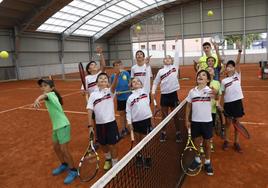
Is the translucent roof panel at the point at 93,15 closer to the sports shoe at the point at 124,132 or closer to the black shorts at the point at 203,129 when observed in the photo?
the sports shoe at the point at 124,132

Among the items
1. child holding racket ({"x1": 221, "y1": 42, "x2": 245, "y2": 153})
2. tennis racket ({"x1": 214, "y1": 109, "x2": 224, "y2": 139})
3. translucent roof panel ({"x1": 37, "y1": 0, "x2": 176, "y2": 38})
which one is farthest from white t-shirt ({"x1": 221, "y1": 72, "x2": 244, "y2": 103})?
translucent roof panel ({"x1": 37, "y1": 0, "x2": 176, "y2": 38})

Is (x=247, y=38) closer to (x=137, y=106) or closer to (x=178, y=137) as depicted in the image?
(x=178, y=137)

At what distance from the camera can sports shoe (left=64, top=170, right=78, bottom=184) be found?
400 centimetres

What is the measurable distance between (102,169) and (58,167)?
0.85 metres

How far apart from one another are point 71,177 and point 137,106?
1.59 metres

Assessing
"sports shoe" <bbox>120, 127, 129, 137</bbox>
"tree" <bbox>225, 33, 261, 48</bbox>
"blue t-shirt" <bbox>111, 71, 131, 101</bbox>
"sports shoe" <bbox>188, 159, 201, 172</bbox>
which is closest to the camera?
"sports shoe" <bbox>188, 159, 201, 172</bbox>

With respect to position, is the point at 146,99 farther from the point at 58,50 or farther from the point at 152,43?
the point at 152,43

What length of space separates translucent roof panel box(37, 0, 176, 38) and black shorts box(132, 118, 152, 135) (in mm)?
22494

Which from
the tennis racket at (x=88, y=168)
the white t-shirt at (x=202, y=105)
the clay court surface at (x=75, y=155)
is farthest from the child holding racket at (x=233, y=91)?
the tennis racket at (x=88, y=168)

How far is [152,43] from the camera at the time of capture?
3606 cm

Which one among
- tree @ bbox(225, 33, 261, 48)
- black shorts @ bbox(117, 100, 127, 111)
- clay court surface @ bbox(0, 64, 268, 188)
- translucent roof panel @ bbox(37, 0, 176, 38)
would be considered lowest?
clay court surface @ bbox(0, 64, 268, 188)

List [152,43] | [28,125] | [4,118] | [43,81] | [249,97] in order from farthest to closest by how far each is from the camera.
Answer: [152,43] → [249,97] → [4,118] → [28,125] → [43,81]

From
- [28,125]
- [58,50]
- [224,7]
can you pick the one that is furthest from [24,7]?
[224,7]

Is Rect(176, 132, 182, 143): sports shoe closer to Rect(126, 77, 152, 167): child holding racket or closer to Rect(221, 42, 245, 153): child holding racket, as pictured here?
Rect(126, 77, 152, 167): child holding racket
